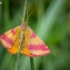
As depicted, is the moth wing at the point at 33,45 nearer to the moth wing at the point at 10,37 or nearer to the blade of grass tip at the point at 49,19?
the moth wing at the point at 10,37

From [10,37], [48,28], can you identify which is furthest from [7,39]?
[48,28]

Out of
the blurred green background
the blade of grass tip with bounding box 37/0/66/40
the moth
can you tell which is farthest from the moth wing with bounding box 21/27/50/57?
the blade of grass tip with bounding box 37/0/66/40

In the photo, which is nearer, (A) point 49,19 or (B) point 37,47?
(B) point 37,47

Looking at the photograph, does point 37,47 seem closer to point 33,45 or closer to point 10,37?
point 33,45

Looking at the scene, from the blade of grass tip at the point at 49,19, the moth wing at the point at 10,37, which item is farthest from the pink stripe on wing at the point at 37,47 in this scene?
the blade of grass tip at the point at 49,19

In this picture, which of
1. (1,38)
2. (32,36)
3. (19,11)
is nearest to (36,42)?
(32,36)

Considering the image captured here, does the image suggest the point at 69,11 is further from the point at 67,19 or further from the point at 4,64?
the point at 4,64

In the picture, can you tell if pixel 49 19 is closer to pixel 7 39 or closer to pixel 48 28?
pixel 48 28

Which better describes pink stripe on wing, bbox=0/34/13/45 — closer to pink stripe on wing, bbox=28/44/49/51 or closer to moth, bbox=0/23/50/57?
moth, bbox=0/23/50/57
